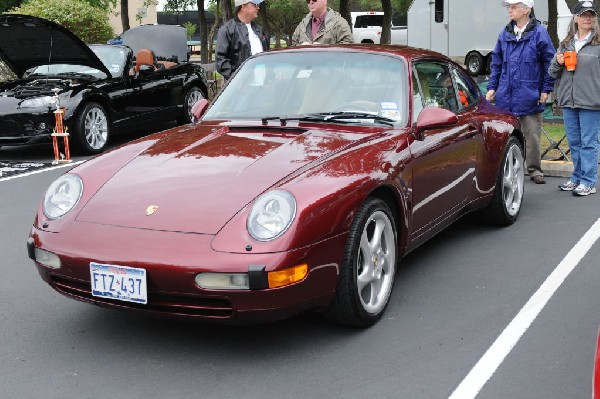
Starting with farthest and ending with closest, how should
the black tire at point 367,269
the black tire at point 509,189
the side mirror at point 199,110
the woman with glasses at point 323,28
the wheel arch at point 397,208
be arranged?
the woman with glasses at point 323,28, the black tire at point 509,189, the side mirror at point 199,110, the wheel arch at point 397,208, the black tire at point 367,269

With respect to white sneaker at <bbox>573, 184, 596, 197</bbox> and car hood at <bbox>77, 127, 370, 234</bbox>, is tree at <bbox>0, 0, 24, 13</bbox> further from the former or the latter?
car hood at <bbox>77, 127, 370, 234</bbox>

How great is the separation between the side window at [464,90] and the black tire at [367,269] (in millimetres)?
1844

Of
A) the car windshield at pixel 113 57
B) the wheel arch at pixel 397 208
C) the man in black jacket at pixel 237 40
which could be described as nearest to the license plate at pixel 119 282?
the wheel arch at pixel 397 208

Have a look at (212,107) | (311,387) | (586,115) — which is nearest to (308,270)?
(311,387)

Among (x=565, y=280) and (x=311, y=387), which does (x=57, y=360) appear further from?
(x=565, y=280)

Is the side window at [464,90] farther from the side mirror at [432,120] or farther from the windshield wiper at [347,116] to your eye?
the windshield wiper at [347,116]

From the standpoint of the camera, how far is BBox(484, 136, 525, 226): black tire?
6098mm

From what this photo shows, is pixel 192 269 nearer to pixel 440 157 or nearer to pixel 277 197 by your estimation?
pixel 277 197

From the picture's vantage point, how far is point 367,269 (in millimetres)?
4090

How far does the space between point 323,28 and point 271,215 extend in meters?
4.64

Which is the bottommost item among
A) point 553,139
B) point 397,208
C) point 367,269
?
point 553,139

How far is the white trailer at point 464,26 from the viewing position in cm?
2114

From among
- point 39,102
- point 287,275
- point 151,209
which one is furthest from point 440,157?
point 39,102

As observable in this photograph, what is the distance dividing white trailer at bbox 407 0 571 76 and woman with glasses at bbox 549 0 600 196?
44.9 feet
